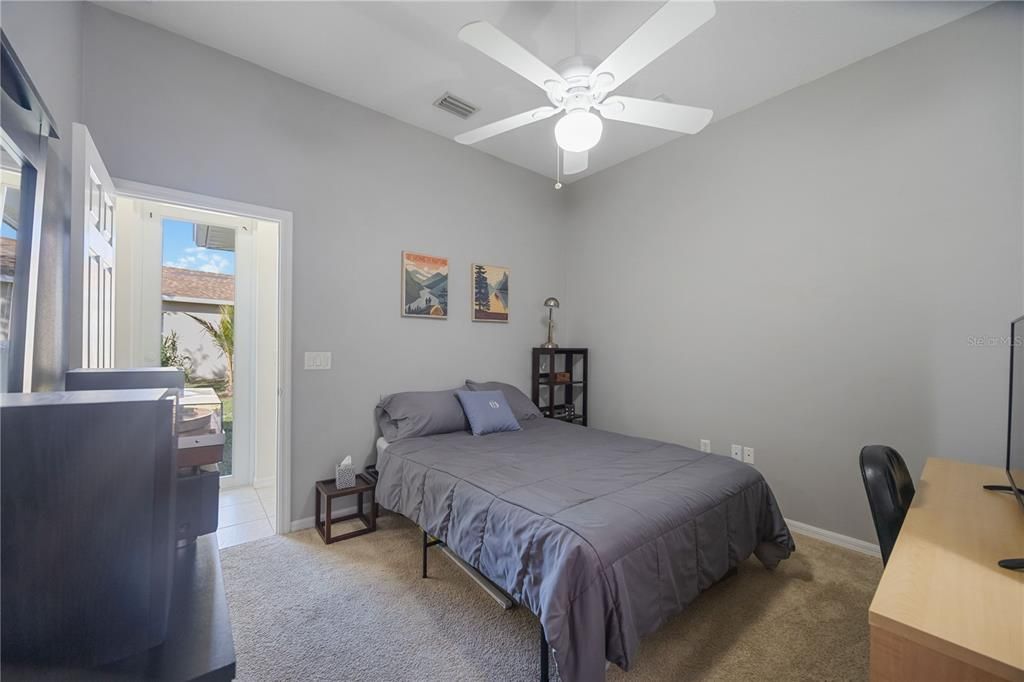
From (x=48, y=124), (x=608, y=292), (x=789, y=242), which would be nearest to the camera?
(x=48, y=124)

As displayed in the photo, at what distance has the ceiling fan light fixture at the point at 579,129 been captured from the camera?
184 cm

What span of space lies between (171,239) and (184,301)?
0.52 meters

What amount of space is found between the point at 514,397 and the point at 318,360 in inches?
61.7

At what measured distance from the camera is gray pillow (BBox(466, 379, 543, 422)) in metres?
3.43

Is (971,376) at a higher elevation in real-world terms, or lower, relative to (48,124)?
lower

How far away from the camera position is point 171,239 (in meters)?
3.36

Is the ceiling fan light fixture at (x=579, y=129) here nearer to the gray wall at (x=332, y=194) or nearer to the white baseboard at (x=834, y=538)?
the gray wall at (x=332, y=194)

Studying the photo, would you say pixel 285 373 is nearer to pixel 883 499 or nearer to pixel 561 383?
pixel 561 383

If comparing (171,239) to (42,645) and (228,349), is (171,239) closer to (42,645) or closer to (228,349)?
(228,349)

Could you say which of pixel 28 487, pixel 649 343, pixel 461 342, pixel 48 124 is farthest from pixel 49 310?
pixel 649 343

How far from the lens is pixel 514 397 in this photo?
11.6 feet

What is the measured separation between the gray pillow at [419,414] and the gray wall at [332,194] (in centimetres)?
16

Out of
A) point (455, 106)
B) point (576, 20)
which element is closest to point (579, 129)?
point (576, 20)

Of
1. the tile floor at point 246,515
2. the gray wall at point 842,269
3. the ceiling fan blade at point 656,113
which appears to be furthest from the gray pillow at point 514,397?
the ceiling fan blade at point 656,113
